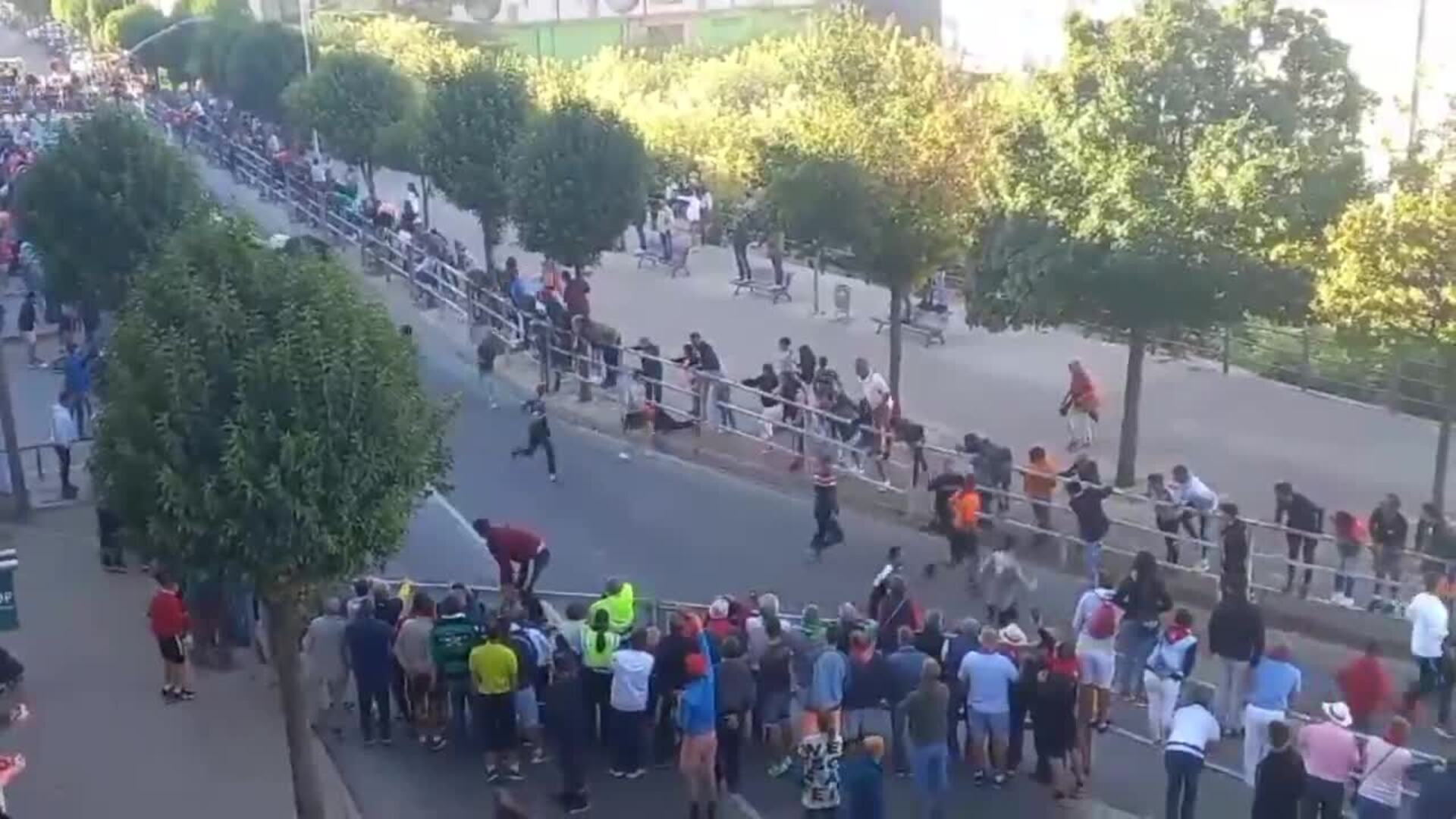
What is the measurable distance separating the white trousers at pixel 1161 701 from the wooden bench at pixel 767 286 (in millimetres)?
17733

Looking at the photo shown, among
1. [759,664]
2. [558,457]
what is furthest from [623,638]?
[558,457]

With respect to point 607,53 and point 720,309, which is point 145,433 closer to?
point 720,309

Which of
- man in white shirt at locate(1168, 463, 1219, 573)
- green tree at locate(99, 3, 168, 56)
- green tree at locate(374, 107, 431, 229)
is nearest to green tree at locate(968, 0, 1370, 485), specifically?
man in white shirt at locate(1168, 463, 1219, 573)

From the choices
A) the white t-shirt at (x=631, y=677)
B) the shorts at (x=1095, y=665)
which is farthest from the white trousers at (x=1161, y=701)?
the white t-shirt at (x=631, y=677)

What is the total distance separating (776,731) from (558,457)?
8.57m

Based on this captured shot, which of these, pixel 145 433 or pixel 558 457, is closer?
pixel 145 433

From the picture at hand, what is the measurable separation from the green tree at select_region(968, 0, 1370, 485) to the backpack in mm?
6207

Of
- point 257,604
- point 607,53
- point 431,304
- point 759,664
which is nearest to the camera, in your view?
point 759,664

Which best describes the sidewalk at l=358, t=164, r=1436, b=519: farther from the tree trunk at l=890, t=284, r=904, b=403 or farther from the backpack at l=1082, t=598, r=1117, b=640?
the backpack at l=1082, t=598, r=1117, b=640

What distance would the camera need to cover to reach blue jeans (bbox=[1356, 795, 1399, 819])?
10531 mm

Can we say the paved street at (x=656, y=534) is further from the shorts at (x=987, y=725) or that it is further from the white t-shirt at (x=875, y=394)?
the shorts at (x=987, y=725)

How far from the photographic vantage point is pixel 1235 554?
15.2 m

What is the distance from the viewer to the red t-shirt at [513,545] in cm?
1533

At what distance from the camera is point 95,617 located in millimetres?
16344
